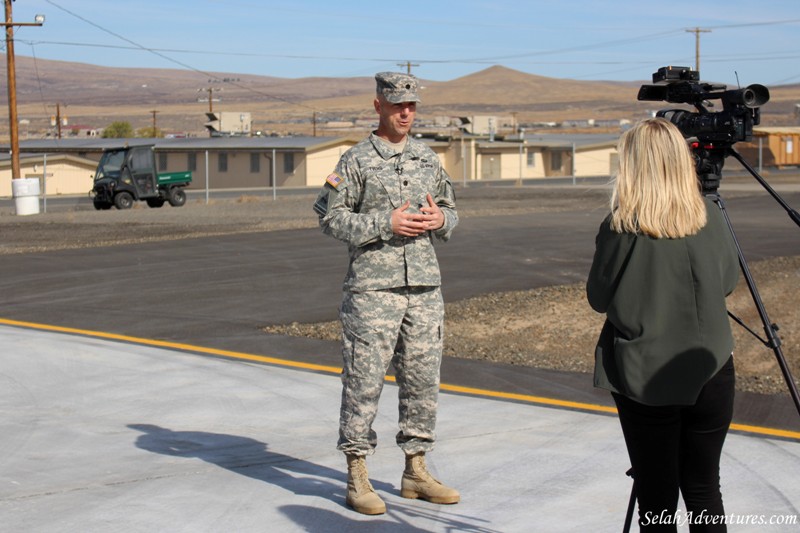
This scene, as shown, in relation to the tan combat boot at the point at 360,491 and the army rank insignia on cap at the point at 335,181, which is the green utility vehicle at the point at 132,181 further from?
the tan combat boot at the point at 360,491

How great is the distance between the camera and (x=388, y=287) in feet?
16.1

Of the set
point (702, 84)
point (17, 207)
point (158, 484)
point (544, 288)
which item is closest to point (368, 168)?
point (702, 84)

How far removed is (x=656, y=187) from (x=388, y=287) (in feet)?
5.56

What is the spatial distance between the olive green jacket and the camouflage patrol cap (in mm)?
1618

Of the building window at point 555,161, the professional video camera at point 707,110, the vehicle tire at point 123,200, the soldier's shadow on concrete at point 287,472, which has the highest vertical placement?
the building window at point 555,161

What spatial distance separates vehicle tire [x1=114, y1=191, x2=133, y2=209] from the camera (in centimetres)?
3609

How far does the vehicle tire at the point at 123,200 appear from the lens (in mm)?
36094

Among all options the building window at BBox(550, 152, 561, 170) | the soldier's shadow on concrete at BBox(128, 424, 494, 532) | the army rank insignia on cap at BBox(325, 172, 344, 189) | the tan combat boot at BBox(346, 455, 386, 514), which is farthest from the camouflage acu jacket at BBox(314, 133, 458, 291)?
the building window at BBox(550, 152, 561, 170)

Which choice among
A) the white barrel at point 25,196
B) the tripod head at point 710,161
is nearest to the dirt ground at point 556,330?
the tripod head at point 710,161

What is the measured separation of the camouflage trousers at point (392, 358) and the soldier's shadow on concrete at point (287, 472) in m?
0.32

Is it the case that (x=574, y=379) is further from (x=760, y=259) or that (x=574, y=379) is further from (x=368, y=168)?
(x=760, y=259)

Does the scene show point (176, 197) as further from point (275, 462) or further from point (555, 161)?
point (555, 161)

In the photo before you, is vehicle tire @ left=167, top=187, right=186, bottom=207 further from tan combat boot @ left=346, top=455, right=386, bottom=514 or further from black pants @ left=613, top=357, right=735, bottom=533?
black pants @ left=613, top=357, right=735, bottom=533

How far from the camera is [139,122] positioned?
589ft
